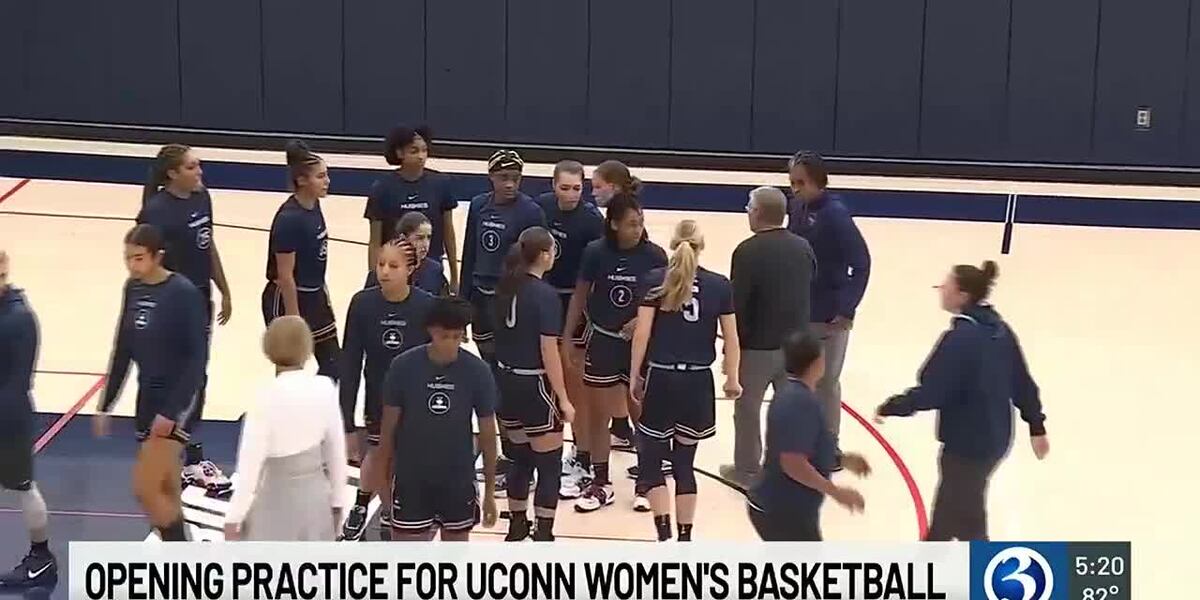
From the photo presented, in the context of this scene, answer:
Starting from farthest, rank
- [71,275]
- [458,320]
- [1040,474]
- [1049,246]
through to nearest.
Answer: [1049,246], [71,275], [1040,474], [458,320]

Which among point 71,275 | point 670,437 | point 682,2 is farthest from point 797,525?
point 682,2

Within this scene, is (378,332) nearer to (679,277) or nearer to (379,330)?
(379,330)

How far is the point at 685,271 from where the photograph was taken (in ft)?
27.8

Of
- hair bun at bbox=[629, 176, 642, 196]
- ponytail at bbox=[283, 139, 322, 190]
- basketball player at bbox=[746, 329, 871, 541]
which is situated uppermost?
ponytail at bbox=[283, 139, 322, 190]

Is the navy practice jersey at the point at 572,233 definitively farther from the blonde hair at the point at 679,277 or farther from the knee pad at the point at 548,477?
the knee pad at the point at 548,477

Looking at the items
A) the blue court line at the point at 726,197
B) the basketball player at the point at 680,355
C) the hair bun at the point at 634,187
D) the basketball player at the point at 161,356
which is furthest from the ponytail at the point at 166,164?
the blue court line at the point at 726,197

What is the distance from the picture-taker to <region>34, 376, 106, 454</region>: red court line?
10.6 metres

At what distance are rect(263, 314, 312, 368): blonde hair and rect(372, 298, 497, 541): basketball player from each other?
51 cm

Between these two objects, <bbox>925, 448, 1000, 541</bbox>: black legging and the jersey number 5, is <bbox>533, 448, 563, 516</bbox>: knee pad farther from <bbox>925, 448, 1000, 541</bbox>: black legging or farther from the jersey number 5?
<bbox>925, 448, 1000, 541</bbox>: black legging

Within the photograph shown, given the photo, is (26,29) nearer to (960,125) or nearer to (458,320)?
(960,125)

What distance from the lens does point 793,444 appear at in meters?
7.29

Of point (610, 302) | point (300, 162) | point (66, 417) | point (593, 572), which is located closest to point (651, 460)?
point (593, 572)

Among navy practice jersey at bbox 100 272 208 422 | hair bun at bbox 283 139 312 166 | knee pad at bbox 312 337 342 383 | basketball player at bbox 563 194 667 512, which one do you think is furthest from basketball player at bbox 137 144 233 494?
basketball player at bbox 563 194 667 512

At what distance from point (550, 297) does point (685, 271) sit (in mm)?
683
